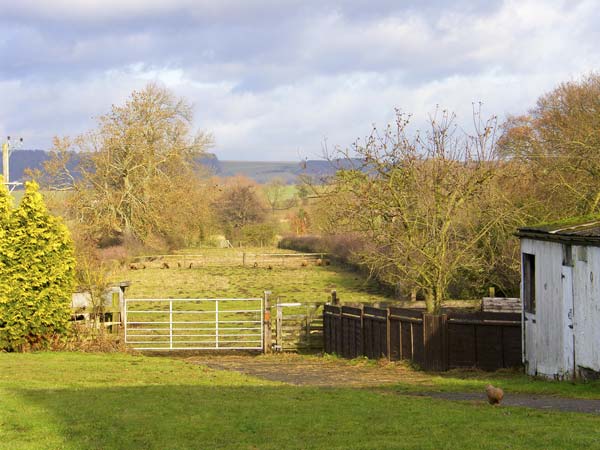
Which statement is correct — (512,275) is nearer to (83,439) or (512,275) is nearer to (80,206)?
(83,439)

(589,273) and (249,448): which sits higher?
(589,273)

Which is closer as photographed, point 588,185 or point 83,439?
point 83,439

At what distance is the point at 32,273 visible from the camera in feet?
85.4

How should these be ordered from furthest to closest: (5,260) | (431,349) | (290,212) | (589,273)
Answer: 1. (290,212)
2. (5,260)
3. (431,349)
4. (589,273)

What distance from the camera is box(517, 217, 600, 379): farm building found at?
17.4 metres

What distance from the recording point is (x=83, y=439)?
11.1 meters

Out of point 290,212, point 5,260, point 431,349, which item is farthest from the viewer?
point 290,212

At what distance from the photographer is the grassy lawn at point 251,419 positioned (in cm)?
1062

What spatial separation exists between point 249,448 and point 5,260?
57.5ft

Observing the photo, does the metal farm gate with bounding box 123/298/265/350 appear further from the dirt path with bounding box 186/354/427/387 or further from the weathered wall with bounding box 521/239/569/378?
the weathered wall with bounding box 521/239/569/378

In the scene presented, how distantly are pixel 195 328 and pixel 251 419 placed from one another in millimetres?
20266

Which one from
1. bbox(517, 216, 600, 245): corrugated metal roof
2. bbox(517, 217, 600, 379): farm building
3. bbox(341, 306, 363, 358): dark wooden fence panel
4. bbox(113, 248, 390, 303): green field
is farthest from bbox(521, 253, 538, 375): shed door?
bbox(113, 248, 390, 303): green field

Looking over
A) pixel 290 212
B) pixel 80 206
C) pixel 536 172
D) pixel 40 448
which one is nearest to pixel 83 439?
pixel 40 448

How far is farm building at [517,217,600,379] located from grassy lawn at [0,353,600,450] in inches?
167
